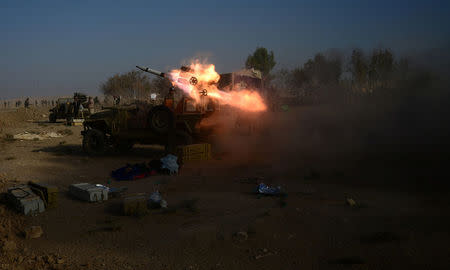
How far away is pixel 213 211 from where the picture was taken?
6.84 m

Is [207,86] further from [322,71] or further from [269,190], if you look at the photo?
[322,71]

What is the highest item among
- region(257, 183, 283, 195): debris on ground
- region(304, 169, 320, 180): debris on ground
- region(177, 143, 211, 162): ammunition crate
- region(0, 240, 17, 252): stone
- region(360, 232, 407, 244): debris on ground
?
region(177, 143, 211, 162): ammunition crate

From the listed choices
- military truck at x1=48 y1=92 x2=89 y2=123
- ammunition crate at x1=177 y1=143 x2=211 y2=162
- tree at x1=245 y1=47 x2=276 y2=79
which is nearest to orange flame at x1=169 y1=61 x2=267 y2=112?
ammunition crate at x1=177 y1=143 x2=211 y2=162

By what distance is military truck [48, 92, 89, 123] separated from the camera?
2981cm

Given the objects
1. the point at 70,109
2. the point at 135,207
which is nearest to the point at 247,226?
the point at 135,207

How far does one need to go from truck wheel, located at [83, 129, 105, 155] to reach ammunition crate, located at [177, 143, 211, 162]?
4089mm

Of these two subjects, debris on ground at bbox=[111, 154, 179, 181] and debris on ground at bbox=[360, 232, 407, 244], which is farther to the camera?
debris on ground at bbox=[111, 154, 179, 181]

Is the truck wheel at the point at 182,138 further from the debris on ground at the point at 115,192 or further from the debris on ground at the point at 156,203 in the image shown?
the debris on ground at the point at 156,203

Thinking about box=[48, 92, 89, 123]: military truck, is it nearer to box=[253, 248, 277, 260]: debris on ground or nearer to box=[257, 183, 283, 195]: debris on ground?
box=[257, 183, 283, 195]: debris on ground

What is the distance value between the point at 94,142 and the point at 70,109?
18.1m

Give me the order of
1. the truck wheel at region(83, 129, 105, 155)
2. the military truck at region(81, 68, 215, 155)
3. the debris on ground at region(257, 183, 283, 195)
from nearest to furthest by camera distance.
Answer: the debris on ground at region(257, 183, 283, 195) < the military truck at region(81, 68, 215, 155) < the truck wheel at region(83, 129, 105, 155)

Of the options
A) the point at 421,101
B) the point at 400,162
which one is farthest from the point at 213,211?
the point at 421,101

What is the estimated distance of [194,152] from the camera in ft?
38.4

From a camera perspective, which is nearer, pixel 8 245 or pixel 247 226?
pixel 8 245
